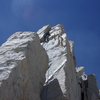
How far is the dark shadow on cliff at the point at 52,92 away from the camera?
32.9 meters

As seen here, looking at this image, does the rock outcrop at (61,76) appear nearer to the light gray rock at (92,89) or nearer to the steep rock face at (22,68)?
the light gray rock at (92,89)

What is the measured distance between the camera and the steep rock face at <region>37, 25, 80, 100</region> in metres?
33.4

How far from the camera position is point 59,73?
3700 centimetres

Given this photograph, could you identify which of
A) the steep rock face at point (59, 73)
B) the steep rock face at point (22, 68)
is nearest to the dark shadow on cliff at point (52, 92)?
the steep rock face at point (59, 73)

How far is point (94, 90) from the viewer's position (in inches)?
2096

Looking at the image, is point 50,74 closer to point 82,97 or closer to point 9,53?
point 9,53

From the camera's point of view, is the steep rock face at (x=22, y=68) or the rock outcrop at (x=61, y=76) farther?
the rock outcrop at (x=61, y=76)

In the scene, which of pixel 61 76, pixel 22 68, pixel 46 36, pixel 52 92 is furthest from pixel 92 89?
pixel 22 68

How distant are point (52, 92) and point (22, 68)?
5604mm

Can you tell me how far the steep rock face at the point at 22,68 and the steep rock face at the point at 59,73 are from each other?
93 centimetres

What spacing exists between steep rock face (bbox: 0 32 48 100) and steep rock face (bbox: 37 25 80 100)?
0.93m

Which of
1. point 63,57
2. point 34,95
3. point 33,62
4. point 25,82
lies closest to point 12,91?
point 25,82

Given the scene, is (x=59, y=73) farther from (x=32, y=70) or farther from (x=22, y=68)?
(x=22, y=68)

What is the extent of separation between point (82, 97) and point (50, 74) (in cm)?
1368
